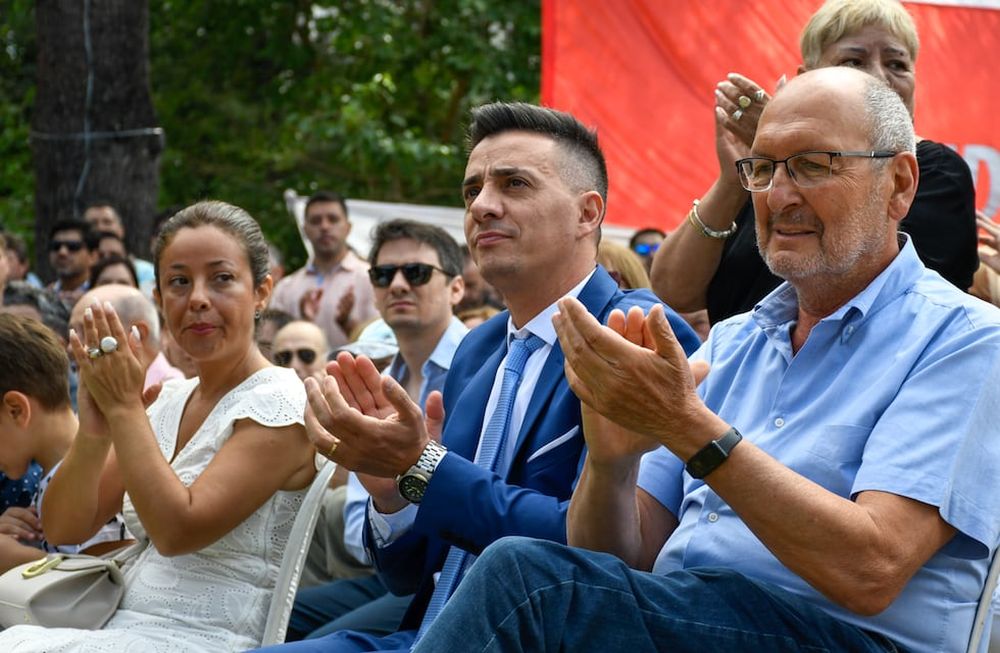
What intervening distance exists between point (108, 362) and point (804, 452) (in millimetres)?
2052

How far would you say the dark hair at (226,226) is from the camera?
4.38 m

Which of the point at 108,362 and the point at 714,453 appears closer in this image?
the point at 714,453

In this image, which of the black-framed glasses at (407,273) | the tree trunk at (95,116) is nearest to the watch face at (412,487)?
the black-framed glasses at (407,273)

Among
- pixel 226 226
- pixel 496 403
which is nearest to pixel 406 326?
pixel 226 226

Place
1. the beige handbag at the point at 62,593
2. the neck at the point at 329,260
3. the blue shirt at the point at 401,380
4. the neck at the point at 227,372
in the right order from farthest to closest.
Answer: the neck at the point at 329,260
the blue shirt at the point at 401,380
the neck at the point at 227,372
the beige handbag at the point at 62,593

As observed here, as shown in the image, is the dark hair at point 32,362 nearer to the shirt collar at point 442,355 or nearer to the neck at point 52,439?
the neck at point 52,439

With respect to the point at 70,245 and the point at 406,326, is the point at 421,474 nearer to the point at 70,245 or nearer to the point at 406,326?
the point at 406,326

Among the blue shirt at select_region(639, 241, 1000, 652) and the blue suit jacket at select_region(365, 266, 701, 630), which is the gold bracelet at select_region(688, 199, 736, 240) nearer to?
the blue suit jacket at select_region(365, 266, 701, 630)

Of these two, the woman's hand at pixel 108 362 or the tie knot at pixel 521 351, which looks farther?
the woman's hand at pixel 108 362

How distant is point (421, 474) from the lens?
318 cm


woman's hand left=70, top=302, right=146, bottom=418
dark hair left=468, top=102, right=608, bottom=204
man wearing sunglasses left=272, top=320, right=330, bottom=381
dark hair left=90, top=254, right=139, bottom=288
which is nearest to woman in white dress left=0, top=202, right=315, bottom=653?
woman's hand left=70, top=302, right=146, bottom=418

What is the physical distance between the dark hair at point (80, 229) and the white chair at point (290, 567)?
6.54 metres

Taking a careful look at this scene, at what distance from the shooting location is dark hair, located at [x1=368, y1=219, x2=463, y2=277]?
245 inches

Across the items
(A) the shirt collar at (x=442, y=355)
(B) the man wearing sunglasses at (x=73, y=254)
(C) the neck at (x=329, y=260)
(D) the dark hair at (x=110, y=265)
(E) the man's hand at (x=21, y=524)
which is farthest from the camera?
(B) the man wearing sunglasses at (x=73, y=254)
